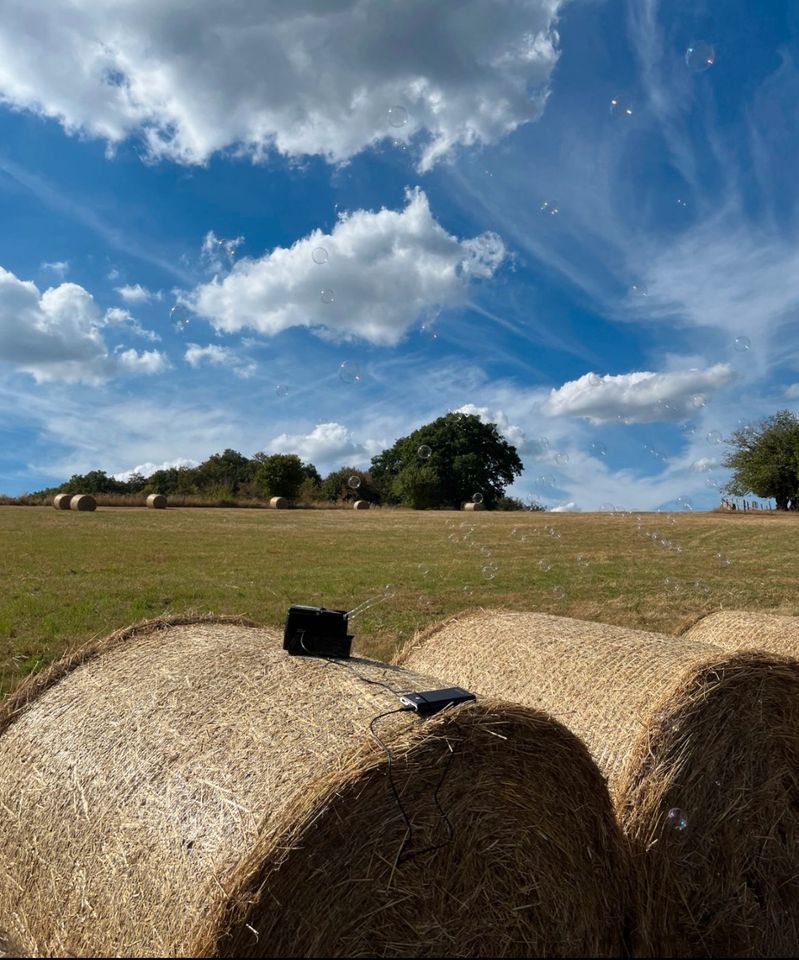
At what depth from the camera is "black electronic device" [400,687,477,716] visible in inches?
128

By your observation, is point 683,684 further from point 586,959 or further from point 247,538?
point 247,538

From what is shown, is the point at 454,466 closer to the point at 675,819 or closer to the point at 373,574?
the point at 373,574

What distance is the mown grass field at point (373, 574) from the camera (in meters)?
12.6

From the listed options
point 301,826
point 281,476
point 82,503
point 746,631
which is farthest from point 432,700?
point 281,476

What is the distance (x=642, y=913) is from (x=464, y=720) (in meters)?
1.66

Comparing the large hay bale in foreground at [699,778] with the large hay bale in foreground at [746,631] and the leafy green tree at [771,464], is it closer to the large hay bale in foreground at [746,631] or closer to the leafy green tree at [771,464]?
the large hay bale in foreground at [746,631]

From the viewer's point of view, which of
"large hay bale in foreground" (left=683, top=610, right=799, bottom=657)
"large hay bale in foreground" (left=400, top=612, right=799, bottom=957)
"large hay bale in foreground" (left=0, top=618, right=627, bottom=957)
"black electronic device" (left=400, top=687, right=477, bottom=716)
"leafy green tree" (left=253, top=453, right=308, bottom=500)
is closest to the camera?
"large hay bale in foreground" (left=0, top=618, right=627, bottom=957)

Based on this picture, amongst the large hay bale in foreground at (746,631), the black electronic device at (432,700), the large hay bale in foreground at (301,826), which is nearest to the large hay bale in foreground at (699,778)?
the large hay bale in foreground at (301,826)

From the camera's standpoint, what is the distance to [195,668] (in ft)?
13.7

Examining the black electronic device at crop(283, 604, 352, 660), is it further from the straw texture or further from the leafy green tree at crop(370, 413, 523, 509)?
the leafy green tree at crop(370, 413, 523, 509)

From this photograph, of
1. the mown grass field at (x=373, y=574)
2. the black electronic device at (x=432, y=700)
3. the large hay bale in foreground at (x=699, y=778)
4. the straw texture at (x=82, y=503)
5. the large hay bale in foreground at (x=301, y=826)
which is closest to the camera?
the large hay bale in foreground at (x=301, y=826)

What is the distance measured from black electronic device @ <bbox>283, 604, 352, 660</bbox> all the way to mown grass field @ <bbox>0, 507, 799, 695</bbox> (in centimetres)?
290

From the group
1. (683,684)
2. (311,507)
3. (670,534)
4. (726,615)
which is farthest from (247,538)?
(311,507)

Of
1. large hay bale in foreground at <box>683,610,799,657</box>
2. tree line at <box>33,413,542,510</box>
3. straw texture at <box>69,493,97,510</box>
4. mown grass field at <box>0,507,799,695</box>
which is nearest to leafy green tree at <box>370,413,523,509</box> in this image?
tree line at <box>33,413,542,510</box>
